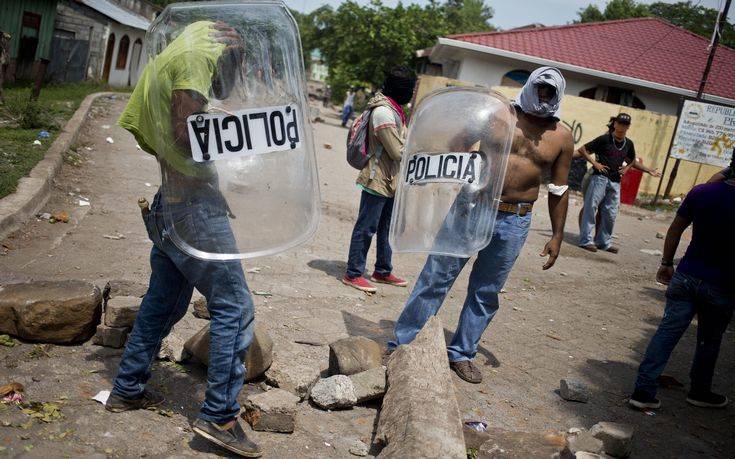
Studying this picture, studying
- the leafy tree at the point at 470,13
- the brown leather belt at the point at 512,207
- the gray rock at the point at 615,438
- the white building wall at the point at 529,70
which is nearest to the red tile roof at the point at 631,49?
the white building wall at the point at 529,70

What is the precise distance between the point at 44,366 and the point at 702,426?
152 inches

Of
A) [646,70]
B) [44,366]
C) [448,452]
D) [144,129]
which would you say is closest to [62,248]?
[44,366]

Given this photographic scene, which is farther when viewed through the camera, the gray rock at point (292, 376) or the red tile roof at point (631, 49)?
the red tile roof at point (631, 49)

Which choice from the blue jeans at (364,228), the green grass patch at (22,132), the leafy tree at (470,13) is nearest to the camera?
the blue jeans at (364,228)

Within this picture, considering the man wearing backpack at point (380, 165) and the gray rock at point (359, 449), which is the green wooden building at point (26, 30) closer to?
the man wearing backpack at point (380, 165)

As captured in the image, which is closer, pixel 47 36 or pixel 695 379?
pixel 695 379

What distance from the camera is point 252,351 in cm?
371

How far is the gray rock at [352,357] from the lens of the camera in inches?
154

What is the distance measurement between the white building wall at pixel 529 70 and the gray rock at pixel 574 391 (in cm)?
1959

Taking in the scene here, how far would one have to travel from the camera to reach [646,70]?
75.3ft

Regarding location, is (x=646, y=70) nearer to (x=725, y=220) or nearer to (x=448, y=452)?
(x=725, y=220)

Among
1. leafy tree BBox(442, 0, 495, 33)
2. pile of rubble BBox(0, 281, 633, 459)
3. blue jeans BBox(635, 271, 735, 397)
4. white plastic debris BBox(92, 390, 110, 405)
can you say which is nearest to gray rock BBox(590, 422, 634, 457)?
pile of rubble BBox(0, 281, 633, 459)

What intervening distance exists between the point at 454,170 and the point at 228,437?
5.94ft

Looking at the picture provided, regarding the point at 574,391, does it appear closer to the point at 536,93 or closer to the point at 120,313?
the point at 536,93
